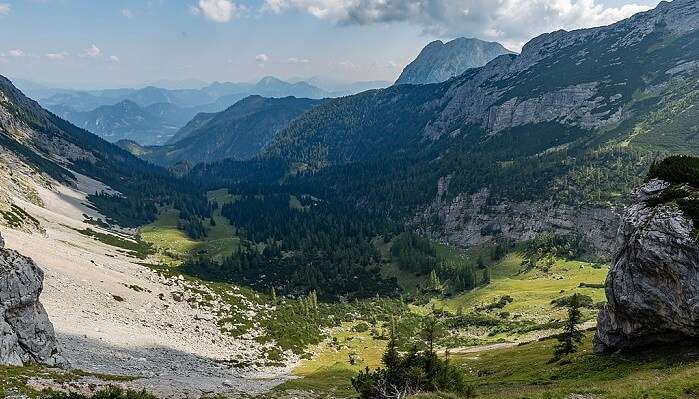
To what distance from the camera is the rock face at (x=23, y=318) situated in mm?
44625

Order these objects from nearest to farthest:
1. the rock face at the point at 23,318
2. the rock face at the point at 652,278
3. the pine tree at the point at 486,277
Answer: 1. the rock face at the point at 652,278
2. the rock face at the point at 23,318
3. the pine tree at the point at 486,277

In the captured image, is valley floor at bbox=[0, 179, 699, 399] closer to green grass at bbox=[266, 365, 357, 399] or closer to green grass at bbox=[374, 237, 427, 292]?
green grass at bbox=[266, 365, 357, 399]

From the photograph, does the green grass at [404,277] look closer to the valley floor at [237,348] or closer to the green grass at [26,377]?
the valley floor at [237,348]

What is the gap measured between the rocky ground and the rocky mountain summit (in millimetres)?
41008

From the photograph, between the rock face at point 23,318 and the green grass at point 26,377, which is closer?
the green grass at point 26,377

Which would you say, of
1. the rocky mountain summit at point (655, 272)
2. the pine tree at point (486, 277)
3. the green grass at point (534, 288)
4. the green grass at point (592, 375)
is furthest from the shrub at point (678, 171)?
the pine tree at point (486, 277)

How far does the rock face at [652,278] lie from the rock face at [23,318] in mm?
56937

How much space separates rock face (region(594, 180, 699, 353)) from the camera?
3638 cm

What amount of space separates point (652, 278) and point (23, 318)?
2437 inches

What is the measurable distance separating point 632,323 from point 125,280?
92.2 metres

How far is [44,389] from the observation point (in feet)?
108

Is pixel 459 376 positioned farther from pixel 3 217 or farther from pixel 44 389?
pixel 3 217

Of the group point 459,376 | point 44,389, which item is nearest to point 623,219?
point 459,376

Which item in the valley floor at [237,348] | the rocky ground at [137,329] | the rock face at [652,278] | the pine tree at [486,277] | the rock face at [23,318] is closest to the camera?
the rock face at [652,278]
